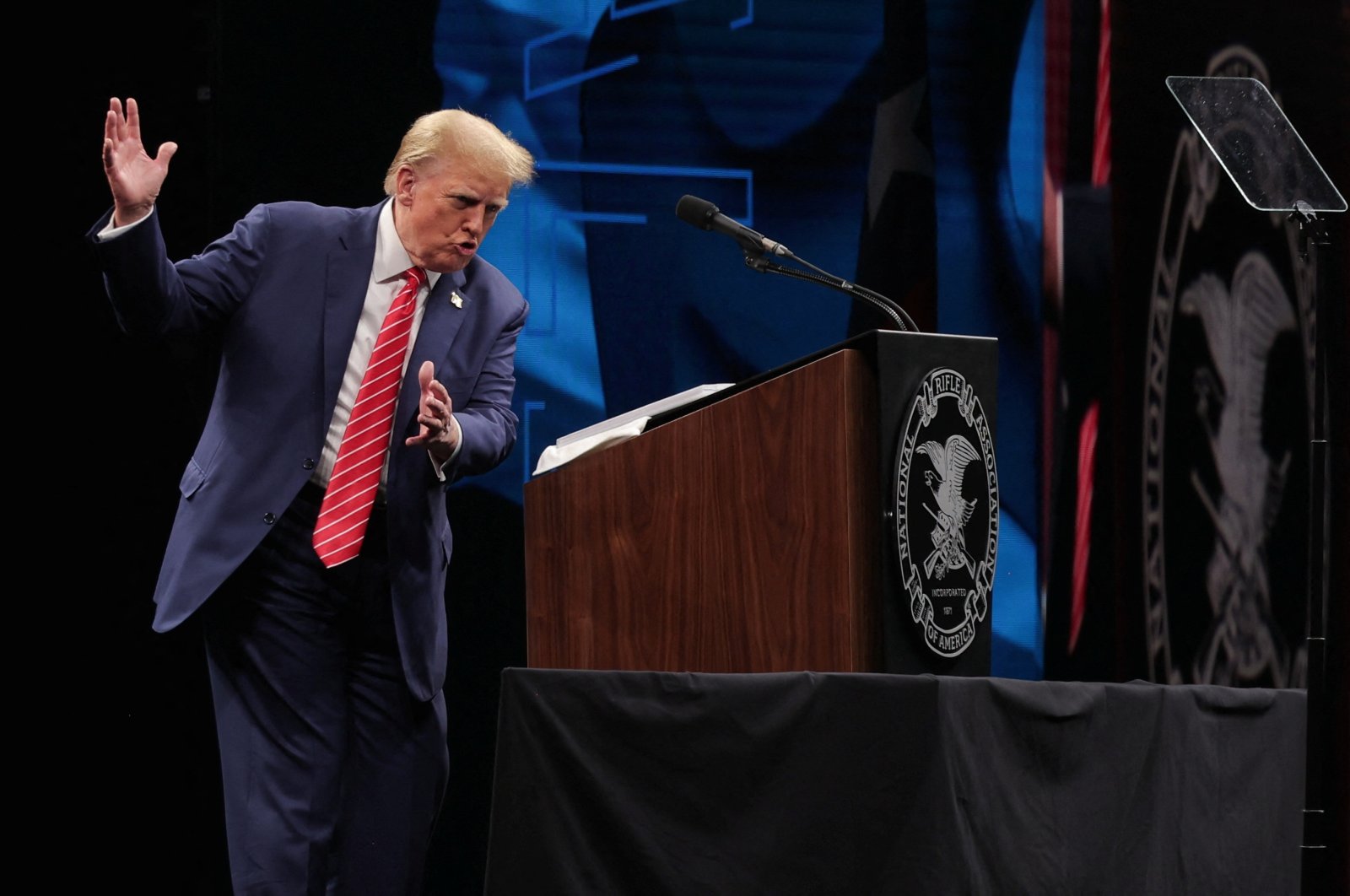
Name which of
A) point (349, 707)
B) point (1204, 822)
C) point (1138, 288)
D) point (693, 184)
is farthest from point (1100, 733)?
point (1138, 288)

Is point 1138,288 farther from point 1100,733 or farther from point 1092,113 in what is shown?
point 1100,733

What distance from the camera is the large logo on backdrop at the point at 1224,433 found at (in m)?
4.67

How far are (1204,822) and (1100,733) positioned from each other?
12.3 inches

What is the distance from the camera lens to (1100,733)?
7.27ft

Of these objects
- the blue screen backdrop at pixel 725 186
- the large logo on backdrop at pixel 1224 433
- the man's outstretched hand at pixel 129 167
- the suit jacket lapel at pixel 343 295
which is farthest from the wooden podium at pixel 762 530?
the large logo on backdrop at pixel 1224 433

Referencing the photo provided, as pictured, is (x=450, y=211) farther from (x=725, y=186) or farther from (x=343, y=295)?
(x=725, y=186)

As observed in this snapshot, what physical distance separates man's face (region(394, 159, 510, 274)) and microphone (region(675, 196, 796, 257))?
38 cm

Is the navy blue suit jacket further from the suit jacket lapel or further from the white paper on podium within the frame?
the white paper on podium

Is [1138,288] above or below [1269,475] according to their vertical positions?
above

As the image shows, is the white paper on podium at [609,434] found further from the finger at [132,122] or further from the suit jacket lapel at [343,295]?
the finger at [132,122]

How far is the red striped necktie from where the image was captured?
8.45 feet

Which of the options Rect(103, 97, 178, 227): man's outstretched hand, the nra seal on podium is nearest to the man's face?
Rect(103, 97, 178, 227): man's outstretched hand

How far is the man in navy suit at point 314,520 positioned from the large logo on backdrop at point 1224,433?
2550mm

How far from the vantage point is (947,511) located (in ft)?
7.49
